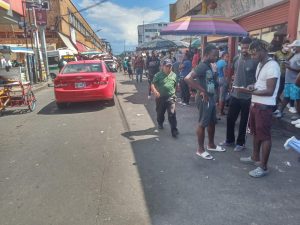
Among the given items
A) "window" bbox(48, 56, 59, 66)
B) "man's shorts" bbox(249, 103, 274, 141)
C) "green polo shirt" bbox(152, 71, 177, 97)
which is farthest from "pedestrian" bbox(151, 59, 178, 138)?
"window" bbox(48, 56, 59, 66)

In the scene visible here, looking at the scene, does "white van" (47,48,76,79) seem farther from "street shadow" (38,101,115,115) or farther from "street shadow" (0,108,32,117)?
"street shadow" (0,108,32,117)

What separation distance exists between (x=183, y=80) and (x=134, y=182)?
6556 millimetres

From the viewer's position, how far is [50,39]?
3634cm

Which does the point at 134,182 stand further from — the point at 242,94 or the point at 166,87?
the point at 166,87

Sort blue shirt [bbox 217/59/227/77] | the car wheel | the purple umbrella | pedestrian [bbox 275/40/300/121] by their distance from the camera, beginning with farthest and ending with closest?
the car wheel < blue shirt [bbox 217/59/227/77] < the purple umbrella < pedestrian [bbox 275/40/300/121]

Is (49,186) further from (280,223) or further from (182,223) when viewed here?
(280,223)

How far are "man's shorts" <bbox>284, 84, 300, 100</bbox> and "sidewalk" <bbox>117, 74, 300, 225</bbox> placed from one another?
0.96 m

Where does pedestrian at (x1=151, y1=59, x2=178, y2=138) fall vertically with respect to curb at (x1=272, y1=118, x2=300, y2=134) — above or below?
above

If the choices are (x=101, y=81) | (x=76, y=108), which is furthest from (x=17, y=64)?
(x=101, y=81)

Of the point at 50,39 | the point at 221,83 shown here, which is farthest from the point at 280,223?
A: the point at 50,39

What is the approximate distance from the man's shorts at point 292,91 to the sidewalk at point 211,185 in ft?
3.14

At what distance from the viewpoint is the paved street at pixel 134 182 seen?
136 inches

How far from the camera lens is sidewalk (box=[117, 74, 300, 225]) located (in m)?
3.42

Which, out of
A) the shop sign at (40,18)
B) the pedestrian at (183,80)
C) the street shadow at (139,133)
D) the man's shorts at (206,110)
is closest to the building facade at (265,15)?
the pedestrian at (183,80)
